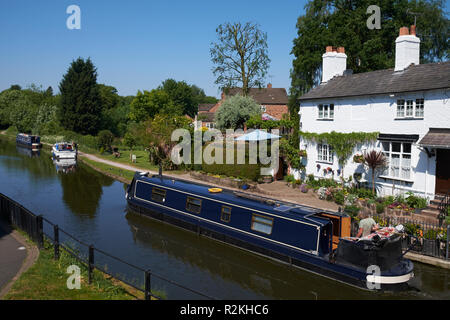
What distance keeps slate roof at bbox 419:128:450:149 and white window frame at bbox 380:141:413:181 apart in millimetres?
959

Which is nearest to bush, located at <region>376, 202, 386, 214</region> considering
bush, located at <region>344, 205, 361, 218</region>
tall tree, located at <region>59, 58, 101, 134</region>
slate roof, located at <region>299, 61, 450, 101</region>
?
bush, located at <region>344, 205, 361, 218</region>

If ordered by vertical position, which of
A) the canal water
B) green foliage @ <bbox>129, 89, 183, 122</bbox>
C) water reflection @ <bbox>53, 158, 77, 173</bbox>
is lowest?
the canal water

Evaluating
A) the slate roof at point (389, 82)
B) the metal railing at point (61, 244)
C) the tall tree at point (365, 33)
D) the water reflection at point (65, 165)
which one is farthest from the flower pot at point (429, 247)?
the water reflection at point (65, 165)

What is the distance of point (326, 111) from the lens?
20.2m

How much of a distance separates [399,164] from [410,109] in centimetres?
231

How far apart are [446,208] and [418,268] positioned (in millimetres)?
3558

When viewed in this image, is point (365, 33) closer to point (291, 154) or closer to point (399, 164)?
point (291, 154)

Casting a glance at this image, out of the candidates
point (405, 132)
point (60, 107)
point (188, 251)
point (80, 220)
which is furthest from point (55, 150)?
point (405, 132)

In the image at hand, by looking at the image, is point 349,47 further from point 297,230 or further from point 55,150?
point 55,150

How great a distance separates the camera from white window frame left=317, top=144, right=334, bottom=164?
779 inches

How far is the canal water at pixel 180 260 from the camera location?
400 inches

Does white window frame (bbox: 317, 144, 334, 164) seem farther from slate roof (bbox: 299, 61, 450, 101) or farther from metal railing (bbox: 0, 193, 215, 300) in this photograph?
metal railing (bbox: 0, 193, 215, 300)

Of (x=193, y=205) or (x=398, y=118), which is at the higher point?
(x=398, y=118)

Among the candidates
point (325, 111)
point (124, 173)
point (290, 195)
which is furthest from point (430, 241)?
point (124, 173)
